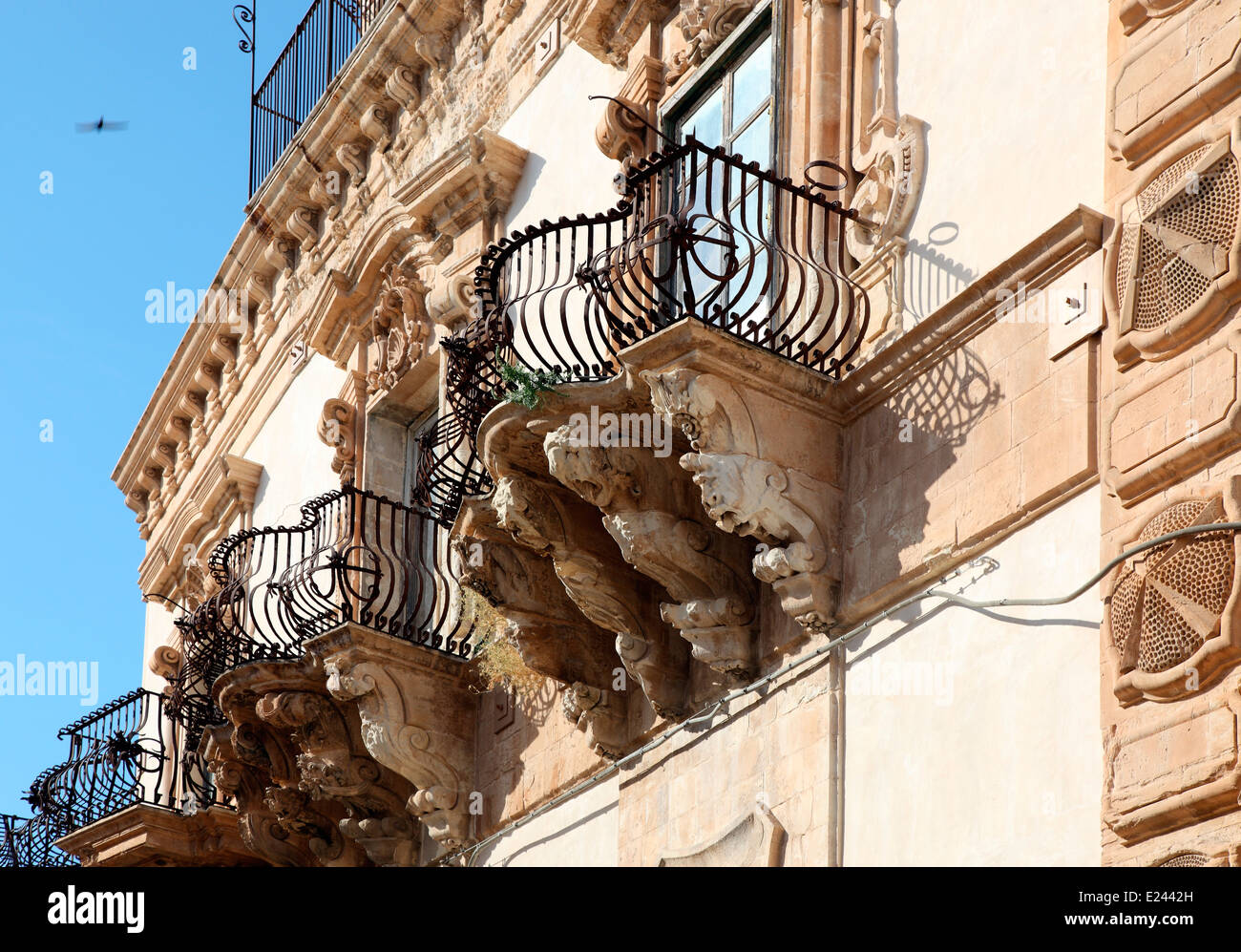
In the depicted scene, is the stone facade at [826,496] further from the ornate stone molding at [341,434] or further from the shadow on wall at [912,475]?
the ornate stone molding at [341,434]

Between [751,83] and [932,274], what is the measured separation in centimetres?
208

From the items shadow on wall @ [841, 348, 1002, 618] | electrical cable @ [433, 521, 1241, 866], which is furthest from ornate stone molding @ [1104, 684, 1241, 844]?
shadow on wall @ [841, 348, 1002, 618]

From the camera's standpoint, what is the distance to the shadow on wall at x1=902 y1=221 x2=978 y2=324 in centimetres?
877

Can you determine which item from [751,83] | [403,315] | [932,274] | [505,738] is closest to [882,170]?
[932,274]

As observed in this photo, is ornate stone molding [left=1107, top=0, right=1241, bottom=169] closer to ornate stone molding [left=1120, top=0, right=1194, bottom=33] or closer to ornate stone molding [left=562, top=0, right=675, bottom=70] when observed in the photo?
ornate stone molding [left=1120, top=0, right=1194, bottom=33]

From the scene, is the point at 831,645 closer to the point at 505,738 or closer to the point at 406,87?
the point at 505,738

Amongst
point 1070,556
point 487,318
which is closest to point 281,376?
point 487,318

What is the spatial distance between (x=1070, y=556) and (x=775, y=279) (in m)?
2.55

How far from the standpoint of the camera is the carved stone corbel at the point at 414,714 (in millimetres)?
11578

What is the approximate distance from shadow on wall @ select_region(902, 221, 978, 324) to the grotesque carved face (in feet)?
2.78

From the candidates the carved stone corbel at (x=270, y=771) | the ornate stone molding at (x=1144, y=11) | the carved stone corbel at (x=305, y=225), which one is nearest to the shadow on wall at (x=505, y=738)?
the carved stone corbel at (x=270, y=771)

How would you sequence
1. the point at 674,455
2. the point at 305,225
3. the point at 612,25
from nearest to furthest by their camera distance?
the point at 674,455, the point at 612,25, the point at 305,225

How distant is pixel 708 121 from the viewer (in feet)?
36.2

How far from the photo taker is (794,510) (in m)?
8.84
